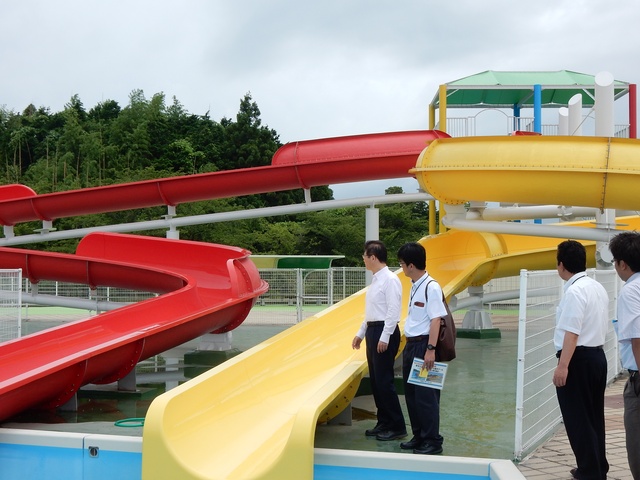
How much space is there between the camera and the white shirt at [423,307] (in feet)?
16.7

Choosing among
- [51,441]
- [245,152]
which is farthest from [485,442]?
[245,152]

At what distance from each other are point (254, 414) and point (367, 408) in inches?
72.7

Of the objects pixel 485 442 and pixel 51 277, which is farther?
pixel 51 277

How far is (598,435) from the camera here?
4527 mm

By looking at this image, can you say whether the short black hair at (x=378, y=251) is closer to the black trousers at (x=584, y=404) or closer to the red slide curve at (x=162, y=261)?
the black trousers at (x=584, y=404)

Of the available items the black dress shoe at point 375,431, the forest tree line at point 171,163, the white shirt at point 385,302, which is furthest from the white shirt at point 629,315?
the forest tree line at point 171,163

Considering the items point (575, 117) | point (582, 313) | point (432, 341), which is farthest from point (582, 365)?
point (575, 117)

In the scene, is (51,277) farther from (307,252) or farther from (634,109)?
(307,252)

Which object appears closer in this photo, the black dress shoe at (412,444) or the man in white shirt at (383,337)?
the black dress shoe at (412,444)

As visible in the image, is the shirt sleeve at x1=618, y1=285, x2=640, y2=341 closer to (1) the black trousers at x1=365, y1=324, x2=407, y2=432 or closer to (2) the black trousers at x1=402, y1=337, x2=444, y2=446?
(2) the black trousers at x1=402, y1=337, x2=444, y2=446

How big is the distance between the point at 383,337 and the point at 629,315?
1900 mm

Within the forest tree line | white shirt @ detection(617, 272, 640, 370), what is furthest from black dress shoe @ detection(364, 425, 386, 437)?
the forest tree line

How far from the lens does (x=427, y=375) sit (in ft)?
16.4

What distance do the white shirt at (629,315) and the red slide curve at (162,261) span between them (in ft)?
15.3
